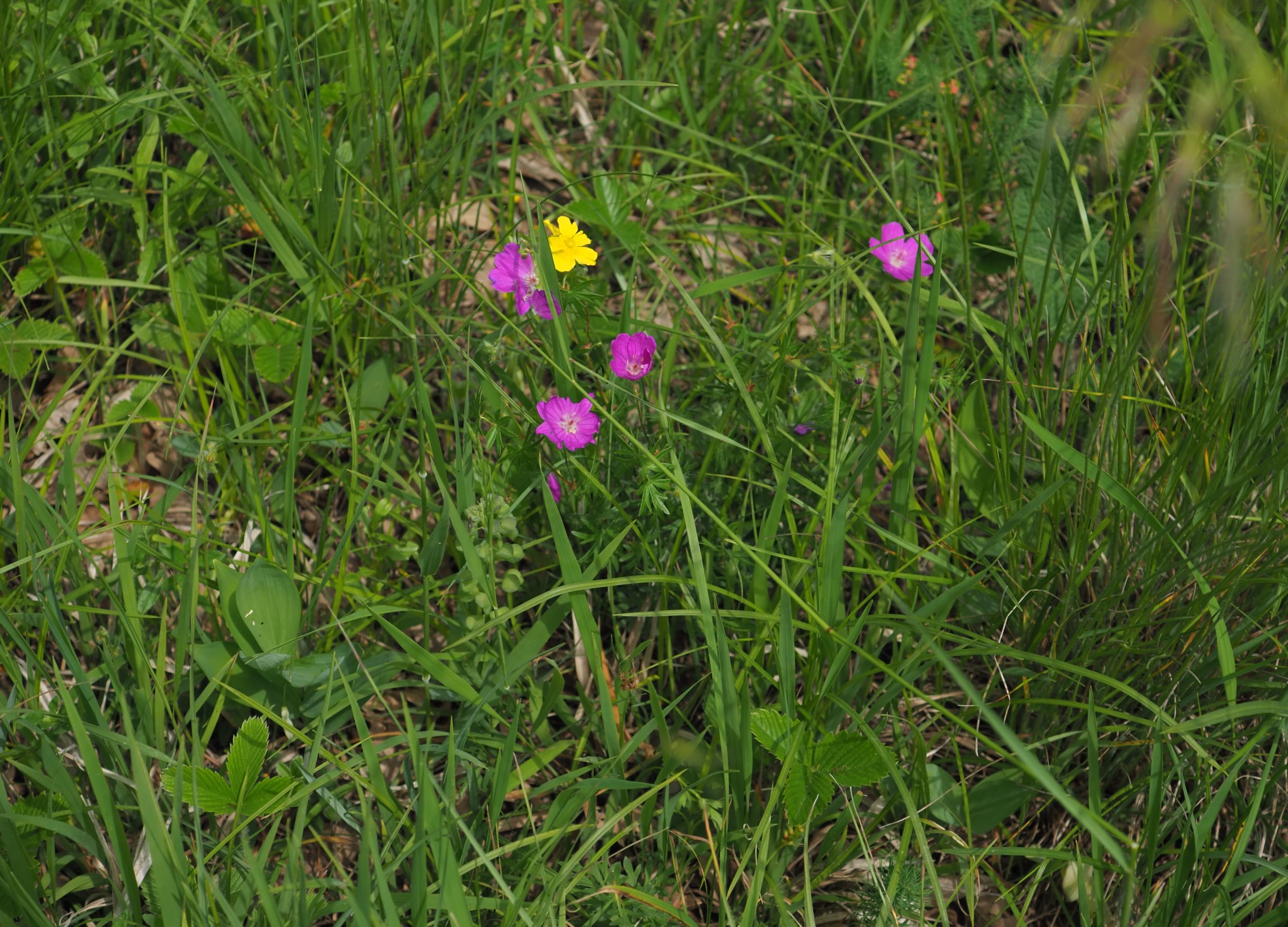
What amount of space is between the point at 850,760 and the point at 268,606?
3.00ft

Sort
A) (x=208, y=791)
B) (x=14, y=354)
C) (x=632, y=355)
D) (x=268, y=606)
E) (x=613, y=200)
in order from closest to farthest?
(x=208, y=791) < (x=268, y=606) < (x=632, y=355) < (x=14, y=354) < (x=613, y=200)

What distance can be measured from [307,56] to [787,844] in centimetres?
184

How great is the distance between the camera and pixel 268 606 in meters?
1.60

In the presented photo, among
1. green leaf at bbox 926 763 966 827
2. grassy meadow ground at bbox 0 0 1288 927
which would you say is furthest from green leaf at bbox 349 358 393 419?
green leaf at bbox 926 763 966 827

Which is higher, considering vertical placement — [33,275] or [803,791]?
[33,275]

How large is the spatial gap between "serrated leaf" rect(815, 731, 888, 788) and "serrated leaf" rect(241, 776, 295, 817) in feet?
2.47

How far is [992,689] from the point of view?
1756 mm

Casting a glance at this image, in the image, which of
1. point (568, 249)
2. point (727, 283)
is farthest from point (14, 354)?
point (727, 283)

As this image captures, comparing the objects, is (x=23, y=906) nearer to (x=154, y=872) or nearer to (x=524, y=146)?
(x=154, y=872)

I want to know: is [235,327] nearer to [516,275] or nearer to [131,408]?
[131,408]

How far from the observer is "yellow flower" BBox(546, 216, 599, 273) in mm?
1755

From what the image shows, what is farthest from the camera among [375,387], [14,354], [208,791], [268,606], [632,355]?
[375,387]

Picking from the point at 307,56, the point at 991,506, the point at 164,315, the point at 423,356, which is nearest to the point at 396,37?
the point at 307,56

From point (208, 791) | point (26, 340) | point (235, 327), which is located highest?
point (26, 340)
